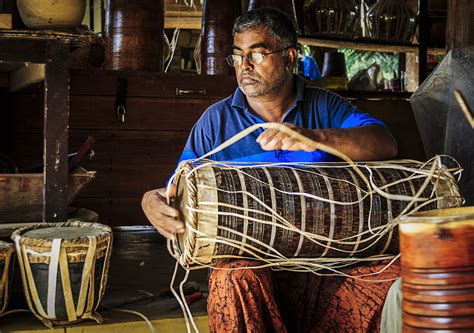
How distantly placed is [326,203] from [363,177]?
174mm

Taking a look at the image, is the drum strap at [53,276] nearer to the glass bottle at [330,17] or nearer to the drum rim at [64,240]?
the drum rim at [64,240]

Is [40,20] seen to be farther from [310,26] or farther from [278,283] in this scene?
[310,26]

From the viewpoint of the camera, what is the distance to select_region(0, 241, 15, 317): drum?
10.2 feet

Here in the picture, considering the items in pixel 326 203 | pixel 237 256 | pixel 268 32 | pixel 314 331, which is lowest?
pixel 314 331

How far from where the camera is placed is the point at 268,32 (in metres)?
3.26

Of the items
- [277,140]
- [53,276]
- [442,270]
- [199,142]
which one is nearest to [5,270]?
[53,276]

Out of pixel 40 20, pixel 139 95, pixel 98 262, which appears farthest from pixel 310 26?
pixel 98 262

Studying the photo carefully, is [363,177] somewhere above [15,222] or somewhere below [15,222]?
above

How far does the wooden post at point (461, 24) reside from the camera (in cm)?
441

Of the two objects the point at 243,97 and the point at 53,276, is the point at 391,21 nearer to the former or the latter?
the point at 243,97

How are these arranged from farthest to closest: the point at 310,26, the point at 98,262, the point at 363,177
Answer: the point at 310,26, the point at 98,262, the point at 363,177

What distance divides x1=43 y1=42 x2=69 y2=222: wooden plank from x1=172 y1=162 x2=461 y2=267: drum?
3.77 ft

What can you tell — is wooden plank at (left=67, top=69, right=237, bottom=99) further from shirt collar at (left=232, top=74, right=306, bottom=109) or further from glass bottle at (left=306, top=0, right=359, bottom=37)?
shirt collar at (left=232, top=74, right=306, bottom=109)

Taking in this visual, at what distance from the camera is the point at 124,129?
5.09 m
